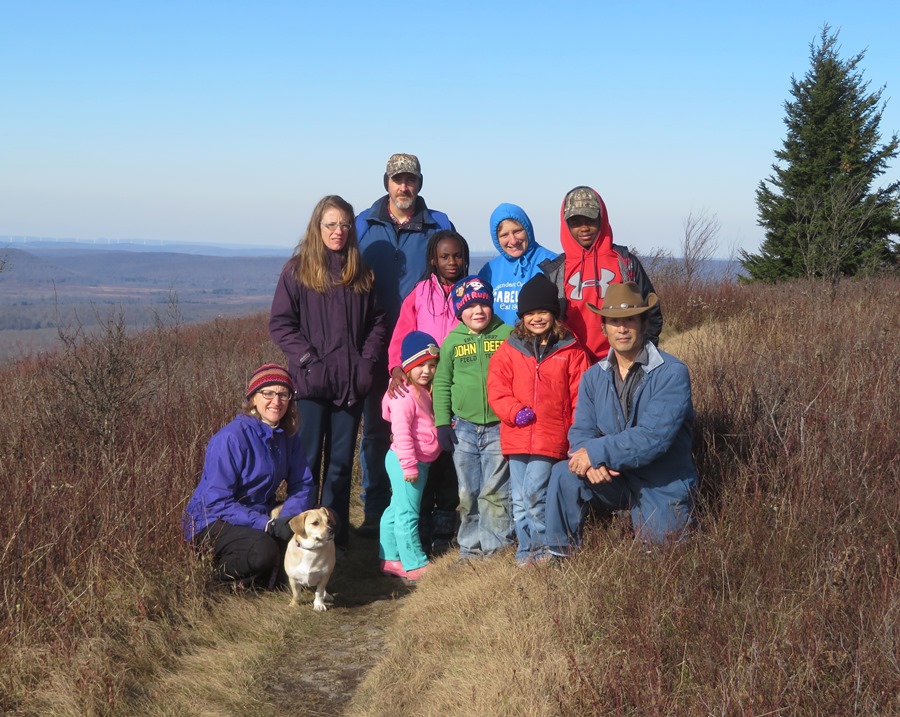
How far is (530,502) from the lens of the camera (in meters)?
4.43

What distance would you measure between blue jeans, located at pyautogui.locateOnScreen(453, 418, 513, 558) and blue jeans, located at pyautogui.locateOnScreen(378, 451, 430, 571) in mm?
294

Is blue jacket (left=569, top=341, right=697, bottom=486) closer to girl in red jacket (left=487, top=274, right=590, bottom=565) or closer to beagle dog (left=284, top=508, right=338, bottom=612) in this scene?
girl in red jacket (left=487, top=274, right=590, bottom=565)

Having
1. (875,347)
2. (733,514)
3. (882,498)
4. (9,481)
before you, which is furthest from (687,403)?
(9,481)

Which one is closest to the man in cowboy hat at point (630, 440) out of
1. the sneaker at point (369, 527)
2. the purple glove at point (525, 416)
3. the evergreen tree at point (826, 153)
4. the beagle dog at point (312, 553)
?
the purple glove at point (525, 416)

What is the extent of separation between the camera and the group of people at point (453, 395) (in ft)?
13.3

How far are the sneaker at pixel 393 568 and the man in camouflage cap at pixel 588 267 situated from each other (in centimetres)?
175

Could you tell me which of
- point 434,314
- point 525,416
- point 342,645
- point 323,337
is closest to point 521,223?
point 434,314

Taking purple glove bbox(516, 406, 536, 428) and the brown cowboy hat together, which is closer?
the brown cowboy hat

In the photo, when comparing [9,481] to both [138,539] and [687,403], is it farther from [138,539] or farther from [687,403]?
[687,403]

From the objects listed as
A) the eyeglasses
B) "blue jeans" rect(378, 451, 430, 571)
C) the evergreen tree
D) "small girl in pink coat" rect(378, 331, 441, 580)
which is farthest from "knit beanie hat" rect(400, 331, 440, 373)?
the evergreen tree

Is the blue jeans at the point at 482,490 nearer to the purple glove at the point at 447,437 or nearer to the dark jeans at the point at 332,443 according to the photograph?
the purple glove at the point at 447,437

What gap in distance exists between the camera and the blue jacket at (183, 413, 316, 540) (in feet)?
14.5

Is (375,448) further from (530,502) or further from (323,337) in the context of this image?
(530,502)

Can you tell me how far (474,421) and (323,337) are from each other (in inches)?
44.9
